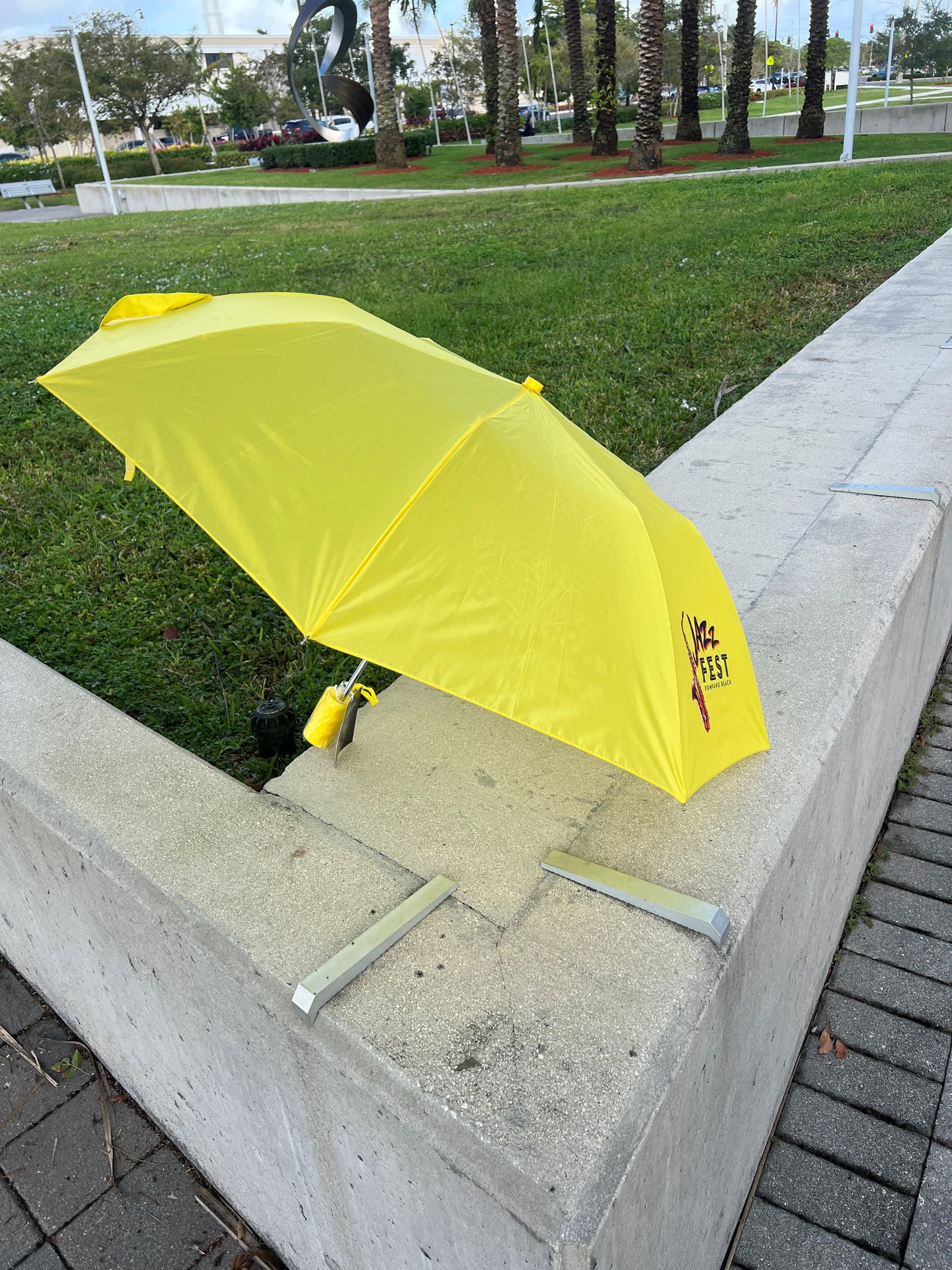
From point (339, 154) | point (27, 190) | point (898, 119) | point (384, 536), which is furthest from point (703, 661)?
point (27, 190)

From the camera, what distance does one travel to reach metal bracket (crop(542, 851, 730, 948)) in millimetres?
2066

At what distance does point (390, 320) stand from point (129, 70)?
43.2m

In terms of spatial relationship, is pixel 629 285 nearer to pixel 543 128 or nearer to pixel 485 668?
pixel 485 668

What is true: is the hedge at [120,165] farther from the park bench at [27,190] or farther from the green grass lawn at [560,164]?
the green grass lawn at [560,164]

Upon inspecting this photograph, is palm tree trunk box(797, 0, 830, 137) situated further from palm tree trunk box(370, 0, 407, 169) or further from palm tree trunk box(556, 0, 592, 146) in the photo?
palm tree trunk box(370, 0, 407, 169)

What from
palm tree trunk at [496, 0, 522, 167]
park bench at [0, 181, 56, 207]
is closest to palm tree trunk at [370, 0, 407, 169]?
palm tree trunk at [496, 0, 522, 167]

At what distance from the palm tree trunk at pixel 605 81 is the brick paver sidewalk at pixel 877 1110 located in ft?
76.4

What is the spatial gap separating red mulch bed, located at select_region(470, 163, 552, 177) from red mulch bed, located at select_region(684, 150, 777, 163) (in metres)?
3.61

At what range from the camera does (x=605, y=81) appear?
2231cm

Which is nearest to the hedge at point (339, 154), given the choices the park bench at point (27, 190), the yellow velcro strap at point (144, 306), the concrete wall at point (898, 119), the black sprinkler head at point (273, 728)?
the park bench at point (27, 190)

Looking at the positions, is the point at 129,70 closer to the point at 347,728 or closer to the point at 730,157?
the point at 730,157

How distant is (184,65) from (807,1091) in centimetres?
5215

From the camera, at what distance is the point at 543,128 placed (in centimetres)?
4681

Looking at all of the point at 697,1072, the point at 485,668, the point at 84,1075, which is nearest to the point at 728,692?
the point at 485,668
